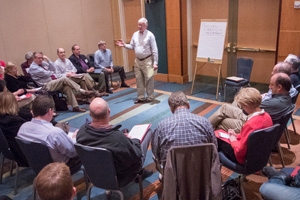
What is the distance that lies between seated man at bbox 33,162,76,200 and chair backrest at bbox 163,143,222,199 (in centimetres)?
82

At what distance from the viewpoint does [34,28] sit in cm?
652

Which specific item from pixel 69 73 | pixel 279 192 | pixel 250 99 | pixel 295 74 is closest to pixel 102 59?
pixel 69 73

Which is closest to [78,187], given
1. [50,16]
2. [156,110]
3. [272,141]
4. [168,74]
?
[272,141]

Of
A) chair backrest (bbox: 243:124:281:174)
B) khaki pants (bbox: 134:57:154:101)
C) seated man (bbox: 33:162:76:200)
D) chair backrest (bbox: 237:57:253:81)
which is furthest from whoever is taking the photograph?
khaki pants (bbox: 134:57:154:101)

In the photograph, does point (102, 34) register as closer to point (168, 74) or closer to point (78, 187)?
point (168, 74)

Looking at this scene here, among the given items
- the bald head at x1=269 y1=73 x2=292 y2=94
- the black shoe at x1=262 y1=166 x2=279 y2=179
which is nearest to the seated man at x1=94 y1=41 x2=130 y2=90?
the bald head at x1=269 y1=73 x2=292 y2=94

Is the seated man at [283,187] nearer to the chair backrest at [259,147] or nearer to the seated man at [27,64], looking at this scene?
the chair backrest at [259,147]

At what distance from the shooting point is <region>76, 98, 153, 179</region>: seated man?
222 centimetres

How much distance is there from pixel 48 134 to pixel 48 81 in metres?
3.25

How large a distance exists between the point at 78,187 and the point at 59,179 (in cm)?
178

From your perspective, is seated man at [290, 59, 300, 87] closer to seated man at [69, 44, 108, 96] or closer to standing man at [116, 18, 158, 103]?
standing man at [116, 18, 158, 103]

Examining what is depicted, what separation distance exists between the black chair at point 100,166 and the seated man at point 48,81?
3214mm

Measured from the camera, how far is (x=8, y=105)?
9.63 feet

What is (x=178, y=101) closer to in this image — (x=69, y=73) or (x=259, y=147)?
(x=259, y=147)
